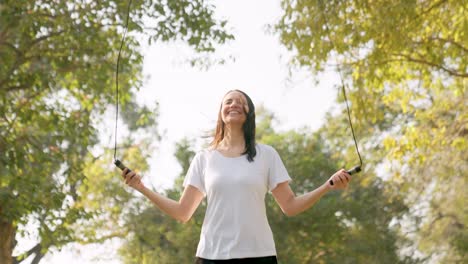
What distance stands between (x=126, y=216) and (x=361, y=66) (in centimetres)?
975

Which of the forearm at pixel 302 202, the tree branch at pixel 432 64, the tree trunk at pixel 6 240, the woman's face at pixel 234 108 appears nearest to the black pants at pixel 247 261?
the forearm at pixel 302 202

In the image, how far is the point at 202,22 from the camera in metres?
9.38

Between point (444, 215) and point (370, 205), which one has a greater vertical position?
point (370, 205)

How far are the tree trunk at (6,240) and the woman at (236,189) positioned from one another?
272 inches

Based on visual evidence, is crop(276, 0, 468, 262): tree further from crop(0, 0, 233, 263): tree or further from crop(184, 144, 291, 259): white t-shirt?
crop(184, 144, 291, 259): white t-shirt

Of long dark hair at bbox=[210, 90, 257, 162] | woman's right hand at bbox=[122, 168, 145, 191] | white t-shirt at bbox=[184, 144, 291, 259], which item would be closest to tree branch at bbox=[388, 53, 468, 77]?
long dark hair at bbox=[210, 90, 257, 162]

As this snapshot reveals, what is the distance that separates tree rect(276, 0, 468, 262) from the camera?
9.09 m

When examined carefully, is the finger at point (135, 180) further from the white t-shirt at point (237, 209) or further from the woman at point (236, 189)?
the white t-shirt at point (237, 209)

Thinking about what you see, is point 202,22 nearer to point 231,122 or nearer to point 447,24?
point 447,24

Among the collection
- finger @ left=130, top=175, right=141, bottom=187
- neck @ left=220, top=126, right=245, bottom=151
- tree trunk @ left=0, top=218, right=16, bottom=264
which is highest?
tree trunk @ left=0, top=218, right=16, bottom=264

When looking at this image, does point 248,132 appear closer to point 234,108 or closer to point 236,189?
point 234,108

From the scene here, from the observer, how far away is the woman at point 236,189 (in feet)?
9.61

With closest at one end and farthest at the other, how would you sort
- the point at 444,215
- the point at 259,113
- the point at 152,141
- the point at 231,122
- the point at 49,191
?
the point at 231,122 → the point at 49,191 → the point at 444,215 → the point at 152,141 → the point at 259,113

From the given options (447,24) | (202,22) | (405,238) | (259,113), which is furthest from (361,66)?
(259,113)
